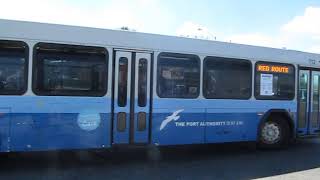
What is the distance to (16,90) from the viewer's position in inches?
384

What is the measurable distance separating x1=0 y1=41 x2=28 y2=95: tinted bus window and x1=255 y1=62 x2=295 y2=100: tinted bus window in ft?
19.1

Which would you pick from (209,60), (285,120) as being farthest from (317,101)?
(209,60)

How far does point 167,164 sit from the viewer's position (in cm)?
1125

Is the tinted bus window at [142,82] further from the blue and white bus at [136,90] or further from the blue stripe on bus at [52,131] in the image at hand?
the blue stripe on bus at [52,131]

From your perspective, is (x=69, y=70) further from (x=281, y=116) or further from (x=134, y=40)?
(x=281, y=116)

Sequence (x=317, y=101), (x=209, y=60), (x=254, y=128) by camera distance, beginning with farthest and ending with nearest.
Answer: (x=317, y=101) < (x=254, y=128) < (x=209, y=60)

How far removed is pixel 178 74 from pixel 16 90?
3605 mm

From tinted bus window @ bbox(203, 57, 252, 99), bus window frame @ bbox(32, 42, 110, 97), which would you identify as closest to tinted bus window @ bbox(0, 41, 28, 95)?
bus window frame @ bbox(32, 42, 110, 97)

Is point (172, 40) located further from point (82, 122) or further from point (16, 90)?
point (16, 90)

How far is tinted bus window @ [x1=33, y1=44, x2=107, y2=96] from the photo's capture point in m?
10.0

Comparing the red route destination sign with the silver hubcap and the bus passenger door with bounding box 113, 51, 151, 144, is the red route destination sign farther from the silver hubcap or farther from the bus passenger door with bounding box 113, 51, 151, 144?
the bus passenger door with bounding box 113, 51, 151, 144

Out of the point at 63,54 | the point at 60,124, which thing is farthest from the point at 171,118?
the point at 63,54

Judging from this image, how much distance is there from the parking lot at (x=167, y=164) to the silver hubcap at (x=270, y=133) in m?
0.35

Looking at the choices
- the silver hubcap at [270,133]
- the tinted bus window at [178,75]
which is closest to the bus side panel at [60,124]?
the tinted bus window at [178,75]
